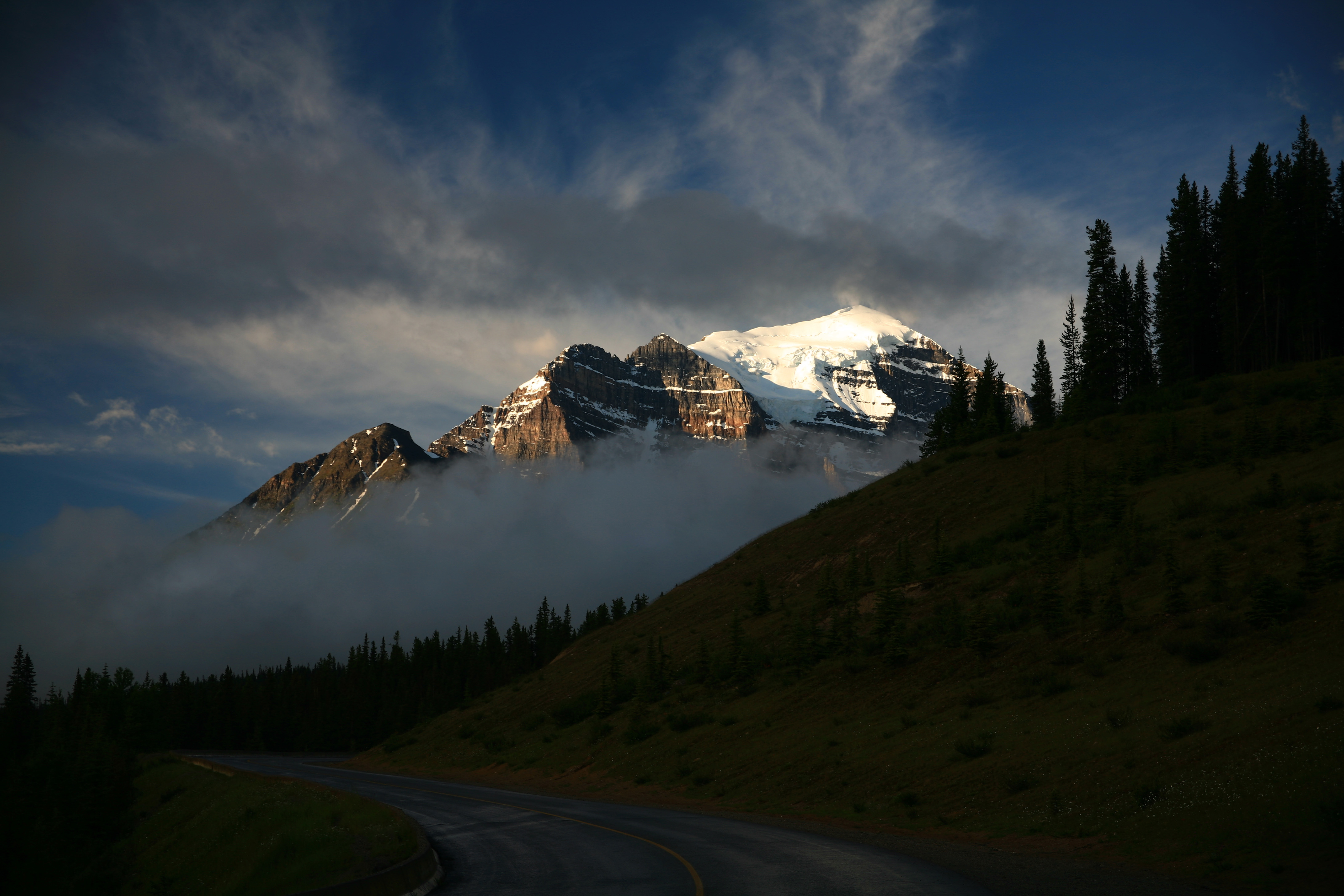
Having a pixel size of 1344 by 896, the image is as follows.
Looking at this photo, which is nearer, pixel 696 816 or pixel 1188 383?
pixel 696 816

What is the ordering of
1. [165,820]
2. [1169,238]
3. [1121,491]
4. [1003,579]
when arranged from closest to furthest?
[1003,579]
[1121,491]
[165,820]
[1169,238]

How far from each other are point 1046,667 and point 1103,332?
57.8 metres

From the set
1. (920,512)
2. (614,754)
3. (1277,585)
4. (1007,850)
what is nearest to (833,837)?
(1007,850)

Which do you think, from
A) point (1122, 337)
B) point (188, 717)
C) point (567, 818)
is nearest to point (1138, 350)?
point (1122, 337)

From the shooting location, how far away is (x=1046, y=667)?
29250 mm

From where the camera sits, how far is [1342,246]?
67.3 meters

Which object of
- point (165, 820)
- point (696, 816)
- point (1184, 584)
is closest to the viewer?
point (696, 816)

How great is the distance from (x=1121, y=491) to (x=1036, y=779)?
28.2 m

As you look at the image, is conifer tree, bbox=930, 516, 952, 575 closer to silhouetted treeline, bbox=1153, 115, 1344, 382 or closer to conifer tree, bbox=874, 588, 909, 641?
conifer tree, bbox=874, 588, 909, 641

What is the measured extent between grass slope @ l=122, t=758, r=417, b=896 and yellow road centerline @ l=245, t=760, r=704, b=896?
5496 millimetres

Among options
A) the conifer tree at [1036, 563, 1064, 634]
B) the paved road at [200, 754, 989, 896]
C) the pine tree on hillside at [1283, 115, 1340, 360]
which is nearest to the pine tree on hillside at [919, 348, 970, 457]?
the pine tree on hillside at [1283, 115, 1340, 360]

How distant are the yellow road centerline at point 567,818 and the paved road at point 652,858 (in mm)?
75

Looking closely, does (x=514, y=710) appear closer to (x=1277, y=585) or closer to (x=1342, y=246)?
(x=1277, y=585)

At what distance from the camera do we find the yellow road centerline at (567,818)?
49.0 feet
